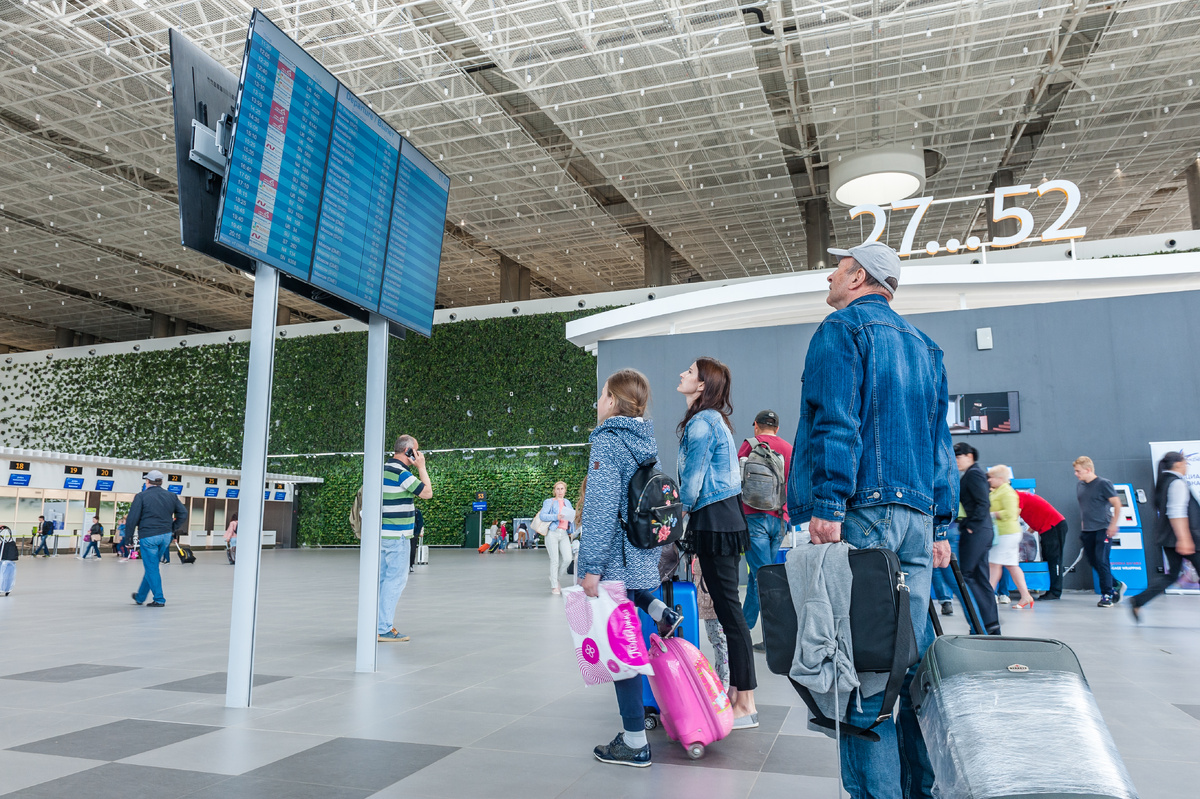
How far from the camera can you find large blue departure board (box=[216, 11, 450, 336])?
12.5 feet

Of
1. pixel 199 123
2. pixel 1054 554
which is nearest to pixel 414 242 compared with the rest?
pixel 199 123

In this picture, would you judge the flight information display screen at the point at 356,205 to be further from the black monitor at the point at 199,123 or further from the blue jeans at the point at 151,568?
the blue jeans at the point at 151,568

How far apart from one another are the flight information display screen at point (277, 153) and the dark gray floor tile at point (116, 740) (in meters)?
2.13

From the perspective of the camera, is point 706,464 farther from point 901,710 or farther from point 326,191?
point 326,191

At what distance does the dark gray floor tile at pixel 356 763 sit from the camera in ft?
8.82

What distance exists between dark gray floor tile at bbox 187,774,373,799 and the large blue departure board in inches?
89.4

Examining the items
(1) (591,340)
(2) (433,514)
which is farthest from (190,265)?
(1) (591,340)

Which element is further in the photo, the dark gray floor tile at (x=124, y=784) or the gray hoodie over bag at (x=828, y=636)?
the dark gray floor tile at (x=124, y=784)

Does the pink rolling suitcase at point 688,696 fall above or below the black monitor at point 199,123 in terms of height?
below

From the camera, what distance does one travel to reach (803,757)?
2996 millimetres

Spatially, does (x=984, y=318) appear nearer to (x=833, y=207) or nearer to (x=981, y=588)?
(x=981, y=588)

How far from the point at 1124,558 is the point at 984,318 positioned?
326 cm

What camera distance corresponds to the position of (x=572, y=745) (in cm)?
315

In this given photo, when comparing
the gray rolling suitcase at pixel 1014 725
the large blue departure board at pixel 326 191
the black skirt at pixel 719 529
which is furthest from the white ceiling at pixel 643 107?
the gray rolling suitcase at pixel 1014 725
